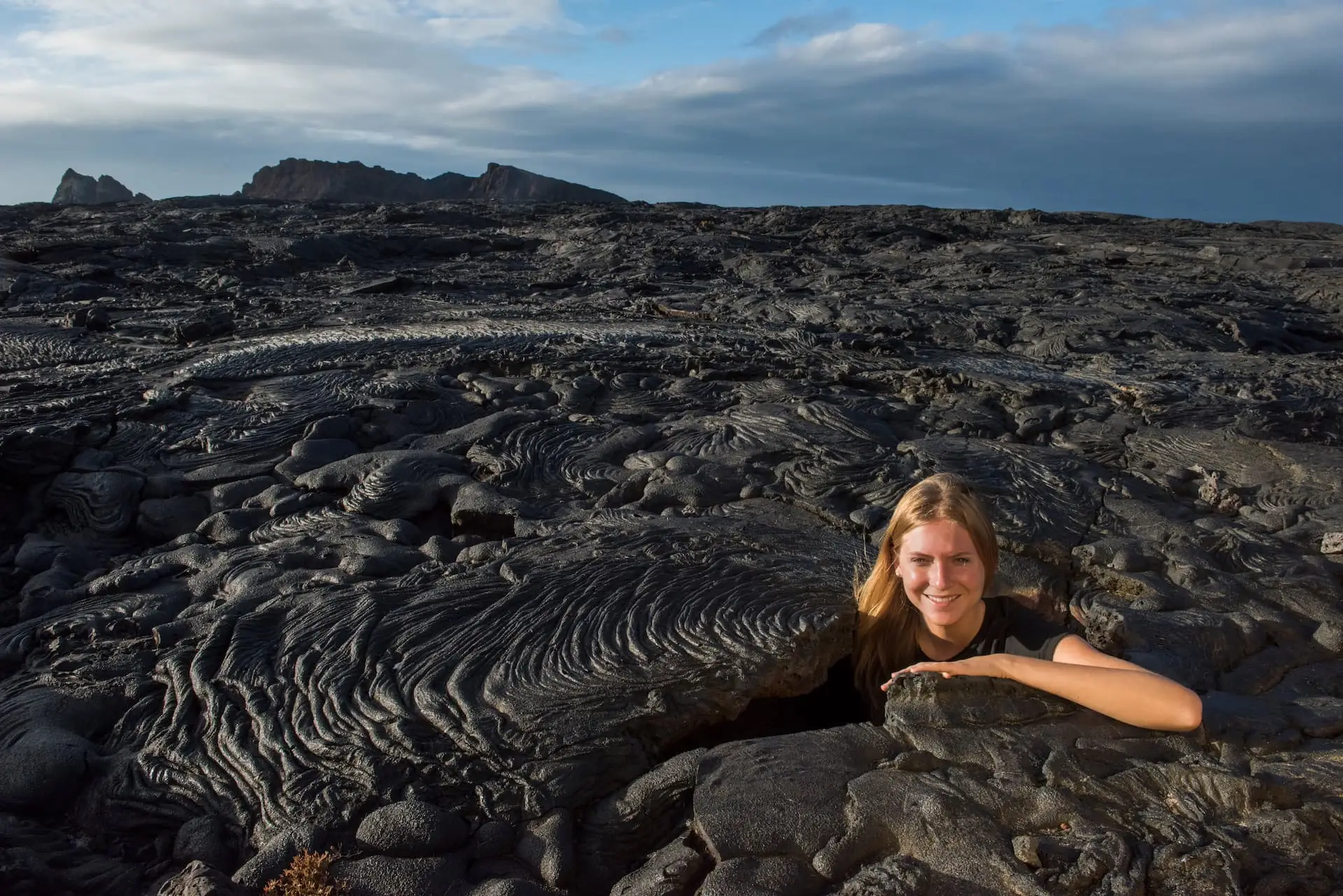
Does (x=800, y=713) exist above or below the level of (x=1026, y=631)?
below

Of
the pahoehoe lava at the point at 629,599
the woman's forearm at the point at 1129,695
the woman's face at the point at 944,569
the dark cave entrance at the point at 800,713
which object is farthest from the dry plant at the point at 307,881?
the woman's forearm at the point at 1129,695

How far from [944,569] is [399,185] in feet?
96.5

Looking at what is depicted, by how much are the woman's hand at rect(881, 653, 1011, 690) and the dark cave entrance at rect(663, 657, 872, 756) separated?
52cm

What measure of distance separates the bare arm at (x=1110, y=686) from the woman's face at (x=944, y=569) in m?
0.23

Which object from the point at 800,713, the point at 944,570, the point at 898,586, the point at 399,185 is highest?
the point at 399,185

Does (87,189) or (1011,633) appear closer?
(1011,633)

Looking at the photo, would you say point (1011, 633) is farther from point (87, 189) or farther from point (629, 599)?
point (87, 189)

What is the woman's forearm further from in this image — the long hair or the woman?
the long hair

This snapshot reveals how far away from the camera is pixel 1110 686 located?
297 cm

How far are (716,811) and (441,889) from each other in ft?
2.61

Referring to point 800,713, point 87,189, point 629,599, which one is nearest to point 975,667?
point 800,713

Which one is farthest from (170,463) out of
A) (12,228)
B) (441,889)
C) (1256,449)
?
(12,228)

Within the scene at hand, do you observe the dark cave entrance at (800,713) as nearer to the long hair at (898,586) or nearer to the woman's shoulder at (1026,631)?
the long hair at (898,586)

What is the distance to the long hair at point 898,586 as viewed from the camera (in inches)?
131
